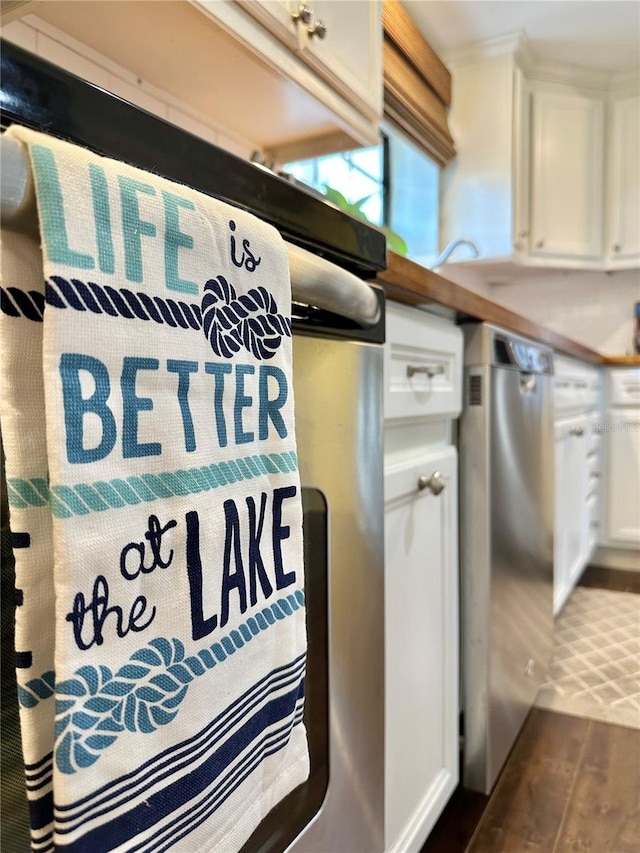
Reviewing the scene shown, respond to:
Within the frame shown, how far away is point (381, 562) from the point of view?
0.70 m

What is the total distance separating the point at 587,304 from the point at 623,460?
907 millimetres

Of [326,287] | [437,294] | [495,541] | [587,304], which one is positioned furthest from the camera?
[587,304]

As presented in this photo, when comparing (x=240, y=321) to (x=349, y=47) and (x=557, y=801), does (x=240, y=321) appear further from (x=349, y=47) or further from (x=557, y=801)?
(x=557, y=801)

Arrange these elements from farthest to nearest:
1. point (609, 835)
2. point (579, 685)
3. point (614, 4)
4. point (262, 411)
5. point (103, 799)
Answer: point (614, 4) → point (579, 685) → point (609, 835) → point (262, 411) → point (103, 799)

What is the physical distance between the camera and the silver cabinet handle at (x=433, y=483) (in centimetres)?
89

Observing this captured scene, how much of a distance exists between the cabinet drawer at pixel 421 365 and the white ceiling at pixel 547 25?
5.75ft

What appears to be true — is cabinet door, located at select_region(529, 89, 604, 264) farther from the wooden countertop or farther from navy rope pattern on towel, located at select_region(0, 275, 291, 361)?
navy rope pattern on towel, located at select_region(0, 275, 291, 361)

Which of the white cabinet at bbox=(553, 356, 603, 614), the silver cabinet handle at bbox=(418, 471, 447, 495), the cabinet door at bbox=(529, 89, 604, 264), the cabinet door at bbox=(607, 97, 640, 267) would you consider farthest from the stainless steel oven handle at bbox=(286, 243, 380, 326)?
the cabinet door at bbox=(607, 97, 640, 267)

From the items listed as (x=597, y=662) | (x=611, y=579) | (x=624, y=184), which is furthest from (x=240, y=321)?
(x=624, y=184)

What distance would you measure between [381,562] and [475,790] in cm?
71

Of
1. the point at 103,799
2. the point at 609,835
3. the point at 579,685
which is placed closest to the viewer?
the point at 103,799

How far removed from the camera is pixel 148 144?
0.37 m

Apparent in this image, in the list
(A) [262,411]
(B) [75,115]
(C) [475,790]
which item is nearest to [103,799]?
(A) [262,411]

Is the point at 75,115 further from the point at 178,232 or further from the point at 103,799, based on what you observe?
the point at 103,799
